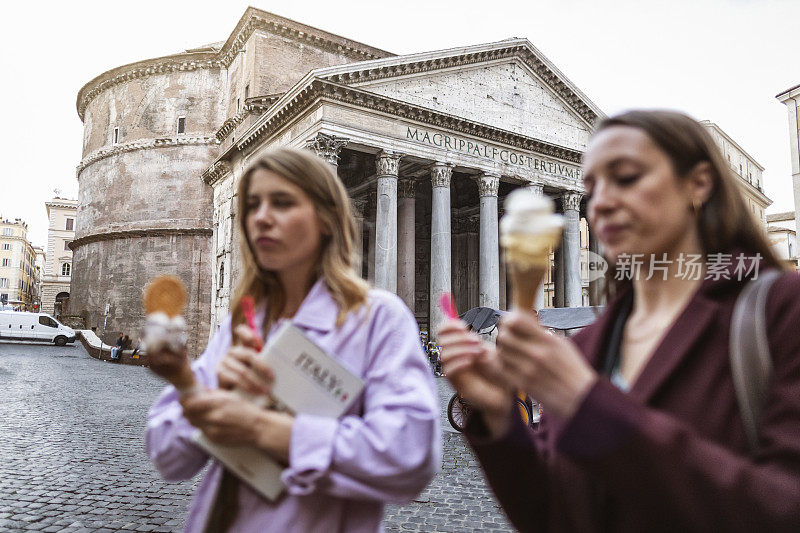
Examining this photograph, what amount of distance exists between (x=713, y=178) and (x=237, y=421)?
110cm

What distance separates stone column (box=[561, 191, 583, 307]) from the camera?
23344mm

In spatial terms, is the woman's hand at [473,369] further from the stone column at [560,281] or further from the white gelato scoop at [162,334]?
the stone column at [560,281]

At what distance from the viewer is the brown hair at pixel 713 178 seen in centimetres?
105

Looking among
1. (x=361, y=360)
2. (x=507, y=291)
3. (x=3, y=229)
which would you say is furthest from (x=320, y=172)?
(x=3, y=229)

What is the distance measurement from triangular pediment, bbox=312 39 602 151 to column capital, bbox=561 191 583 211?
6.81 ft

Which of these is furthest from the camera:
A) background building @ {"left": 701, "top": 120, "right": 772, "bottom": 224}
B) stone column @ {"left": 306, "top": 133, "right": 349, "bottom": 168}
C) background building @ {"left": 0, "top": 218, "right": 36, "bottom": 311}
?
background building @ {"left": 0, "top": 218, "right": 36, "bottom": 311}

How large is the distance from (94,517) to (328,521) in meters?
4.24

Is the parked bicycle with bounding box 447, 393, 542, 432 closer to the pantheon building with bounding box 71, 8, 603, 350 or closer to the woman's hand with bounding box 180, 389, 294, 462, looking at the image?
the pantheon building with bounding box 71, 8, 603, 350

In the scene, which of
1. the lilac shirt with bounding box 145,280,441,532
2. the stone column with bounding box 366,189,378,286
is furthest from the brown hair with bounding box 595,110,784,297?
the stone column with bounding box 366,189,378,286

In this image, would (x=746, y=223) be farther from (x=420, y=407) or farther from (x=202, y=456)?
(x=202, y=456)

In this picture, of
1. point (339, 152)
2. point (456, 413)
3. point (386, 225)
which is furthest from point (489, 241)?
point (456, 413)

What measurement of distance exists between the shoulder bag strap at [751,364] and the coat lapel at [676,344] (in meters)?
0.06

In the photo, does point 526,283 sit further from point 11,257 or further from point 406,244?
point 11,257

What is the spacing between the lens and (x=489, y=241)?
21594 mm
